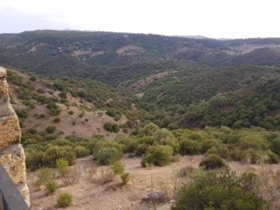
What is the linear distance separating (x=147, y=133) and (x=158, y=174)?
36.0ft

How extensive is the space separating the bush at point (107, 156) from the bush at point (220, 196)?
22.3 ft

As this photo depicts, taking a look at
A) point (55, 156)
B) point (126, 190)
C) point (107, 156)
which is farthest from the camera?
point (55, 156)

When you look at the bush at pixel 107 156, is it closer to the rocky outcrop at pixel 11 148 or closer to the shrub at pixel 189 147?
the shrub at pixel 189 147

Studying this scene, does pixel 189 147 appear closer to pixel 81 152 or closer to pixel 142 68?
pixel 81 152

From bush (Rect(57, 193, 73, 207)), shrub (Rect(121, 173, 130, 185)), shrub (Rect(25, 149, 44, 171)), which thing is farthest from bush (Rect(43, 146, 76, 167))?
bush (Rect(57, 193, 73, 207))

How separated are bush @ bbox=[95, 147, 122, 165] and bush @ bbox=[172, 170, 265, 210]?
22.3ft

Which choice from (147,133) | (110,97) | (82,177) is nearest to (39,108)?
(147,133)

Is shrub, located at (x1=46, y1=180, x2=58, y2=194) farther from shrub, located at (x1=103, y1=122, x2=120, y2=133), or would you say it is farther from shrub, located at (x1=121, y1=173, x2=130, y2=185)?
shrub, located at (x1=103, y1=122, x2=120, y2=133)

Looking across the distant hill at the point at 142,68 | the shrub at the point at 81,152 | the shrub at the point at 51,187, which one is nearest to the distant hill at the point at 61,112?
the distant hill at the point at 142,68

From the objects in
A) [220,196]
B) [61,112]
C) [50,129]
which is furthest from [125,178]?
[61,112]

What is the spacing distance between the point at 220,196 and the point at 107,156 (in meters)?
7.82

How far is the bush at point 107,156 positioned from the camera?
13.4 m

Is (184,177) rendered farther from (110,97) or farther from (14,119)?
(110,97)

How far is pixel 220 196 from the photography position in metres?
6.25
